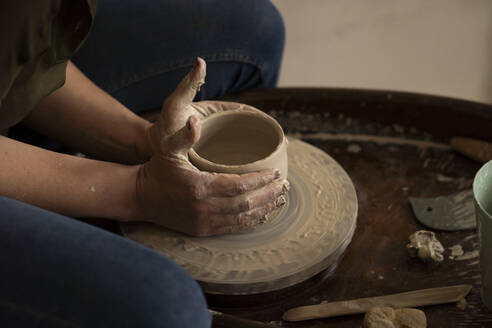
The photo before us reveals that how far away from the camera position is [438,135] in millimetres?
1395

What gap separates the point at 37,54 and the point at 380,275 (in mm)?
767

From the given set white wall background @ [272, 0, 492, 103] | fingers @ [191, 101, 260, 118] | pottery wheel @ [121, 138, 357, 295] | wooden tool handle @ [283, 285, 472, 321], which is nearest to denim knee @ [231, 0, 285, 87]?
fingers @ [191, 101, 260, 118]

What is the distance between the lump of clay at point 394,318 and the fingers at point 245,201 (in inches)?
10.8

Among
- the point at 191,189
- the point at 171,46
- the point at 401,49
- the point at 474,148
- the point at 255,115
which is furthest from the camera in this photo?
the point at 401,49

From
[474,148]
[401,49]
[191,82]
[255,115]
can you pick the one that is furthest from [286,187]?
[401,49]

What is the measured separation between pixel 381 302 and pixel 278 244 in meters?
0.22

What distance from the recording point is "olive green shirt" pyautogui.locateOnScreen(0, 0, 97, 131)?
2.98 feet

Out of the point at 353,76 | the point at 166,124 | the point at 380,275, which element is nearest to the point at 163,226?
the point at 166,124

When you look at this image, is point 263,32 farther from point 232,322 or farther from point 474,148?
point 232,322

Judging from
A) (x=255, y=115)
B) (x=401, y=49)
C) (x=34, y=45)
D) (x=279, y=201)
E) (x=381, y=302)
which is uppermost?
(x=34, y=45)

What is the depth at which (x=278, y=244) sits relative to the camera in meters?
1.06

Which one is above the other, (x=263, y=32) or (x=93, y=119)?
(x=263, y=32)

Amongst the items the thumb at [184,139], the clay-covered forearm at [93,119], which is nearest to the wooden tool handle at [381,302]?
the thumb at [184,139]

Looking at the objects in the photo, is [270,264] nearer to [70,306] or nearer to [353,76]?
[70,306]
